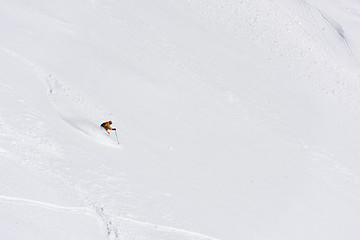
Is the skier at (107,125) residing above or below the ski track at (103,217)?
above

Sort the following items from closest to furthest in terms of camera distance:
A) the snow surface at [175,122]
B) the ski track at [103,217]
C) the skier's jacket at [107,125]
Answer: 1. the ski track at [103,217]
2. the snow surface at [175,122]
3. the skier's jacket at [107,125]

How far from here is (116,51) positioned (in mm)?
21578

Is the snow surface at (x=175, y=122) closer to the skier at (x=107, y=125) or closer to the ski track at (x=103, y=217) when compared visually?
the ski track at (x=103, y=217)

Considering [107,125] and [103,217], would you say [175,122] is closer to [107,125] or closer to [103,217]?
[107,125]

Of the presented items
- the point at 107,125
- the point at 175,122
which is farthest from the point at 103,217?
the point at 175,122

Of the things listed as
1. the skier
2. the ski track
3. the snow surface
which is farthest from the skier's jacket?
the ski track

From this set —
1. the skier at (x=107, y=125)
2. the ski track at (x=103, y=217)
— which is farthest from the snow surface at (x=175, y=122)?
Result: the skier at (x=107, y=125)

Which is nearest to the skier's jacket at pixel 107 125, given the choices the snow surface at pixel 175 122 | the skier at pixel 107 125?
the skier at pixel 107 125

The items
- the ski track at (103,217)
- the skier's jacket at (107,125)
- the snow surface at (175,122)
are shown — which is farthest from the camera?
the skier's jacket at (107,125)

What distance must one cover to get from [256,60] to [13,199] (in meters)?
16.8

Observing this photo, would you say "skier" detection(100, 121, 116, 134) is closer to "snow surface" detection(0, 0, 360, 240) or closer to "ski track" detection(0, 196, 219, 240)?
"snow surface" detection(0, 0, 360, 240)

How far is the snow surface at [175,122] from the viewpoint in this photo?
14.6 m

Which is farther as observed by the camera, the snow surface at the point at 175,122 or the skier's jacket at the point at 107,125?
the skier's jacket at the point at 107,125

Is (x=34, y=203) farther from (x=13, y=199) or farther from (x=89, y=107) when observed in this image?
(x=89, y=107)
